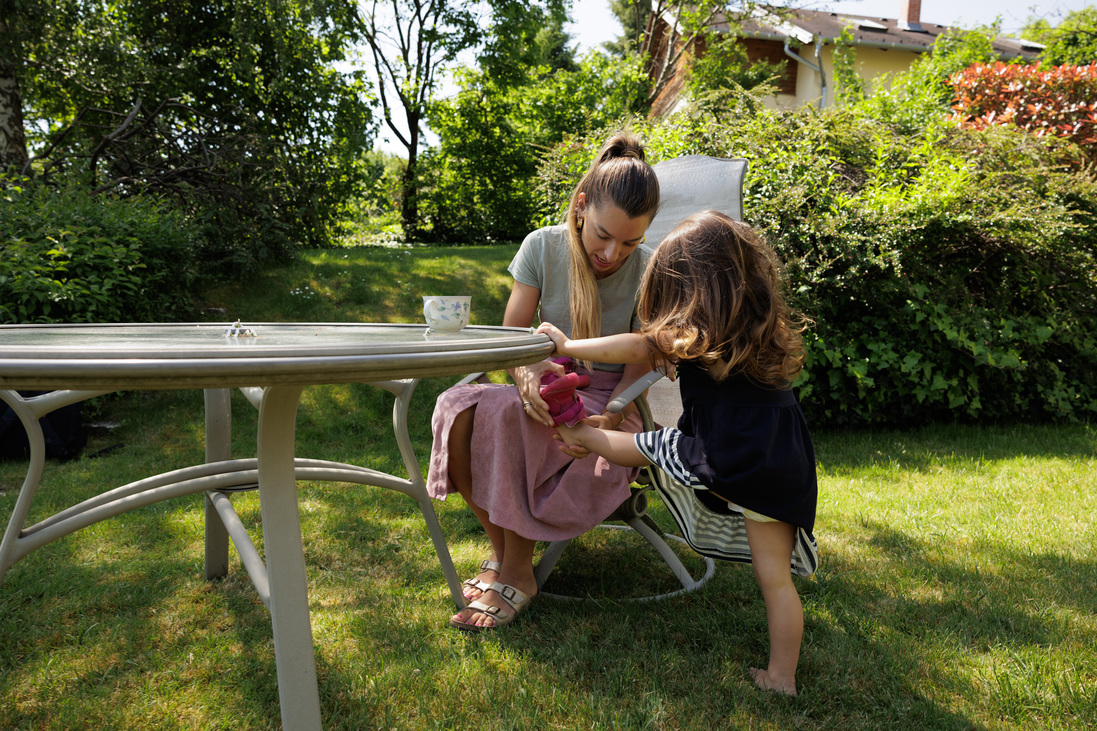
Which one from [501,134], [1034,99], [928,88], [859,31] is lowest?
[1034,99]

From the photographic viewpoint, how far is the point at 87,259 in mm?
4039

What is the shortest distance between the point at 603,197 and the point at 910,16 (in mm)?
20560

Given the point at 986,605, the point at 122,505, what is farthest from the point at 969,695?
the point at 122,505

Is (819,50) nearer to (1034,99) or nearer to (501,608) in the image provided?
(1034,99)

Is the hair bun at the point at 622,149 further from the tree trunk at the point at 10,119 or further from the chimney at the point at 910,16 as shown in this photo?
the chimney at the point at 910,16

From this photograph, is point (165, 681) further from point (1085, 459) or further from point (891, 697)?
point (1085, 459)

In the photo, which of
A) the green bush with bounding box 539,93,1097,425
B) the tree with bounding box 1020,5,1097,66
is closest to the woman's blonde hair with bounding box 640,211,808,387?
the green bush with bounding box 539,93,1097,425

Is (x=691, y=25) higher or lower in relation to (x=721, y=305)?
higher

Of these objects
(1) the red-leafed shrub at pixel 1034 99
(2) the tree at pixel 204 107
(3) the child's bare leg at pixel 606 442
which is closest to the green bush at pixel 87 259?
(2) the tree at pixel 204 107

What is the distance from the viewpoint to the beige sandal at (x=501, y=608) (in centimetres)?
188

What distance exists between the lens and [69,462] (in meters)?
3.59

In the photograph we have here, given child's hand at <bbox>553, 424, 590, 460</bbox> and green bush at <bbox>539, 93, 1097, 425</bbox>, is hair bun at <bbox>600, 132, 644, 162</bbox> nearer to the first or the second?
child's hand at <bbox>553, 424, 590, 460</bbox>

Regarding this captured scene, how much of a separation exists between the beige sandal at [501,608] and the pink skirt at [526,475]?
222 millimetres

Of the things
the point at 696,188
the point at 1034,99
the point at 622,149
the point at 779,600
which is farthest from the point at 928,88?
the point at 779,600
